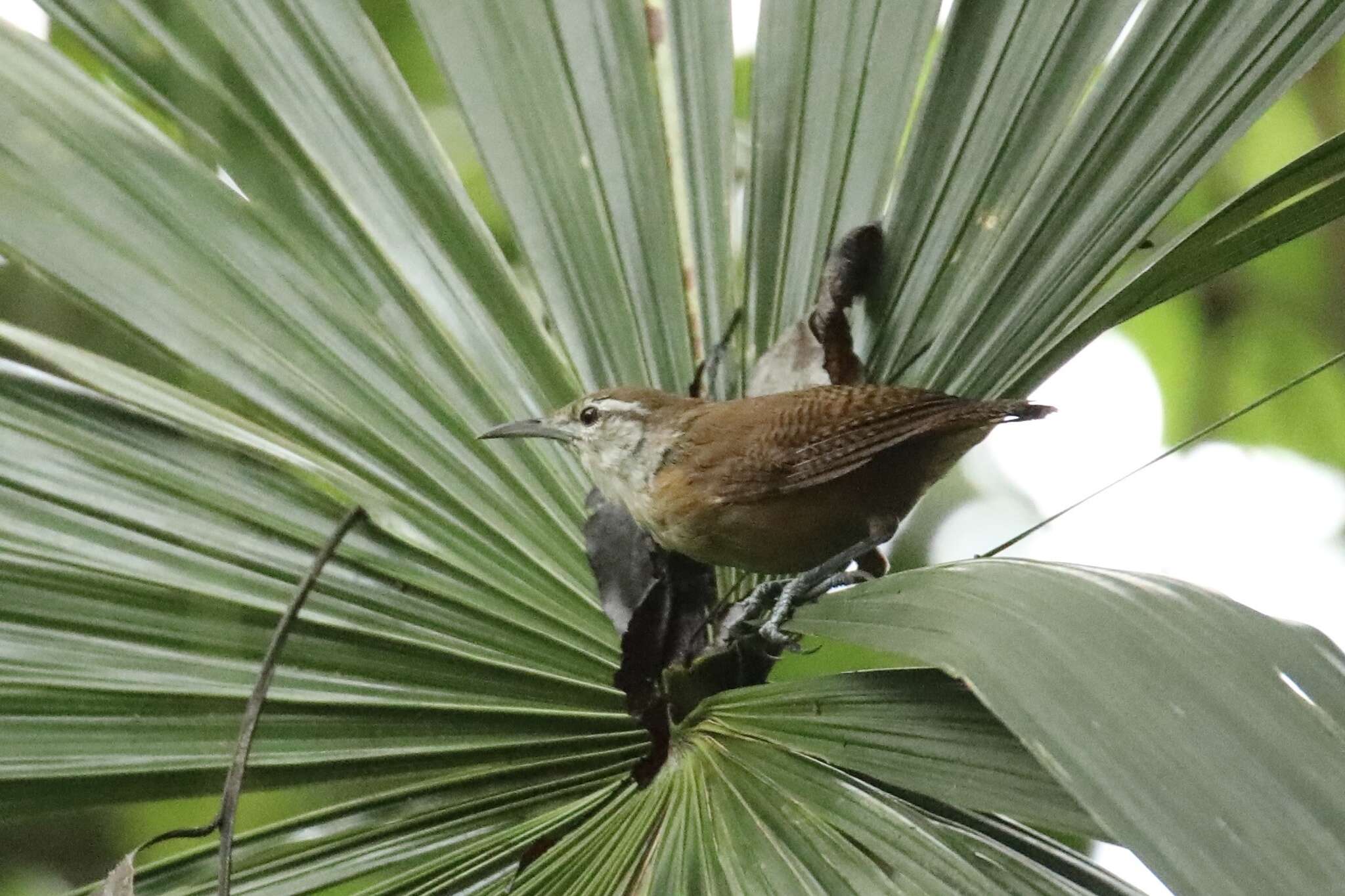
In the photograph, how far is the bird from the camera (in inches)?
47.2

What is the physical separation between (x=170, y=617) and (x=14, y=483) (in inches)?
8.4

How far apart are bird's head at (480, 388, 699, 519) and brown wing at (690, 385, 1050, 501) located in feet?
0.22

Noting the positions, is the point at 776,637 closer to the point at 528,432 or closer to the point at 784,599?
the point at 784,599

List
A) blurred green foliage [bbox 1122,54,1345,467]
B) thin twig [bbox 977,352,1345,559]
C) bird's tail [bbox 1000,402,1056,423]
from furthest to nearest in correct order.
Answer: blurred green foliage [bbox 1122,54,1345,467], bird's tail [bbox 1000,402,1056,423], thin twig [bbox 977,352,1345,559]

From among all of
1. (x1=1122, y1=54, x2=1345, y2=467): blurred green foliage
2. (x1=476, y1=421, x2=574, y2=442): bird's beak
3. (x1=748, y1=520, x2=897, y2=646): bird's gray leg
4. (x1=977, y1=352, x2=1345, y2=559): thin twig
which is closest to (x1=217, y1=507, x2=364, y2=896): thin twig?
(x1=476, y1=421, x2=574, y2=442): bird's beak

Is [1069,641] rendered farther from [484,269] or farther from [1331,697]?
[484,269]

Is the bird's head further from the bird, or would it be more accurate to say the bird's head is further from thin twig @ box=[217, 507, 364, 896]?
thin twig @ box=[217, 507, 364, 896]

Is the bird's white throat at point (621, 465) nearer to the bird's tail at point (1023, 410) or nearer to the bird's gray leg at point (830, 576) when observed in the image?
the bird's gray leg at point (830, 576)

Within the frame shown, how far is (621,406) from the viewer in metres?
1.35

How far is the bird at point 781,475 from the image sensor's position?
3.93ft

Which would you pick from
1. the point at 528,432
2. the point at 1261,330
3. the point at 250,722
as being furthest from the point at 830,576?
the point at 1261,330

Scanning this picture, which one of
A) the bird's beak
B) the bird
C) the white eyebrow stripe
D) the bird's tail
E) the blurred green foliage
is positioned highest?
the blurred green foliage

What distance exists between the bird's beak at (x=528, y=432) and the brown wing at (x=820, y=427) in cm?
19

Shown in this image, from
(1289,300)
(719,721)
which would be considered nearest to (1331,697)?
(719,721)
